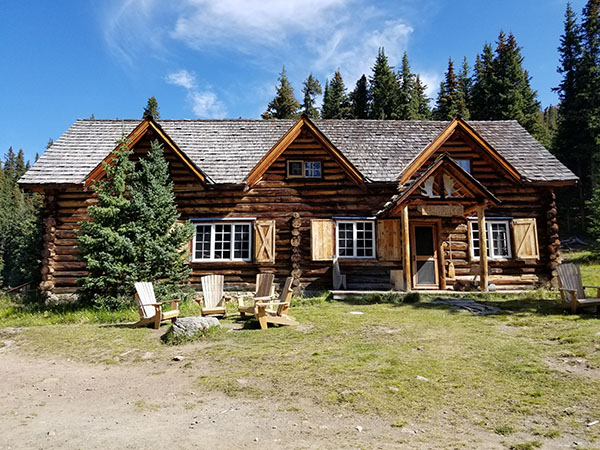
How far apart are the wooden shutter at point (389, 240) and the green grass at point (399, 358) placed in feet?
11.8

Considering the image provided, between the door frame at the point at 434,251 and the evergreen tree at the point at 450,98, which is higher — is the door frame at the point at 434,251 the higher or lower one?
the lower one

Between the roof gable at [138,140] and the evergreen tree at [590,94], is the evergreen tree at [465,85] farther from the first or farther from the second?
the roof gable at [138,140]

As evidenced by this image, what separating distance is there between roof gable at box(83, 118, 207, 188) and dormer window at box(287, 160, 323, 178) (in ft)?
11.3

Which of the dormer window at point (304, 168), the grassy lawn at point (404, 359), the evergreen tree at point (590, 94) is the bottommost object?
the grassy lawn at point (404, 359)

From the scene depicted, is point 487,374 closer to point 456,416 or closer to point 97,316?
point 456,416

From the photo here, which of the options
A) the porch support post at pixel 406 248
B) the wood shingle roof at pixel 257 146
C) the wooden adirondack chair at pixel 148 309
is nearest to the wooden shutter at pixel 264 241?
the wood shingle roof at pixel 257 146

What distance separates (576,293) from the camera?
30.2ft

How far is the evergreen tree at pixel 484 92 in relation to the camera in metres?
39.4

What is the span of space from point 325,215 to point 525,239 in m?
7.88

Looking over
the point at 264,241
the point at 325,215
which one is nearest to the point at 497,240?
the point at 325,215

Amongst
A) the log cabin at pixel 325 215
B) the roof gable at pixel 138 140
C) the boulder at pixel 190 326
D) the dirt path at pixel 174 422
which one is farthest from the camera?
the log cabin at pixel 325 215

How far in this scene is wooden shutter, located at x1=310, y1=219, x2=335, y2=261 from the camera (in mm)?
14273

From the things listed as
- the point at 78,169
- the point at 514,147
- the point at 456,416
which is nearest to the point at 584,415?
the point at 456,416

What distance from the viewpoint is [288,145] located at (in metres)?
14.9
